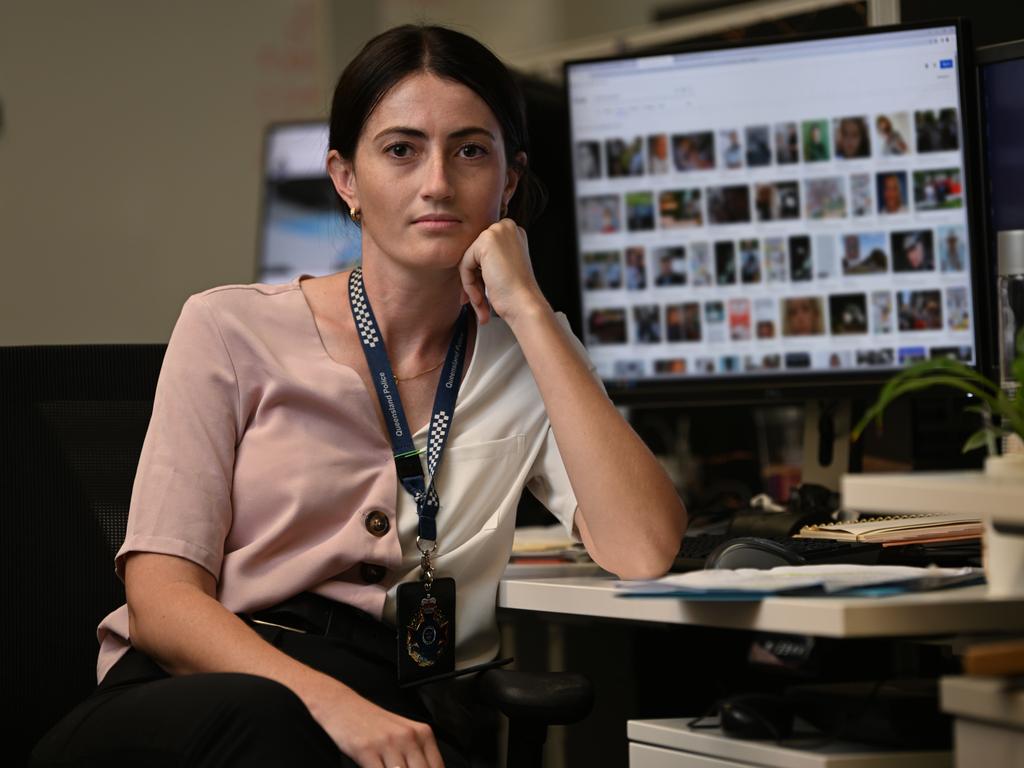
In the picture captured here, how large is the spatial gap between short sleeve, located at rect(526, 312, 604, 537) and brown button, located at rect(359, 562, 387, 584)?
230mm

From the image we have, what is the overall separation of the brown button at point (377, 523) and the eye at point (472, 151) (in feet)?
1.38

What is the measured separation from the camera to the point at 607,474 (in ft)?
4.68

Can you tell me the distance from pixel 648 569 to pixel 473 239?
431 millimetres

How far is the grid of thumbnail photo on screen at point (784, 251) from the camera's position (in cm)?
181

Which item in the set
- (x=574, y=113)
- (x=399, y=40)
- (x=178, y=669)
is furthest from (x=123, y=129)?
(x=178, y=669)

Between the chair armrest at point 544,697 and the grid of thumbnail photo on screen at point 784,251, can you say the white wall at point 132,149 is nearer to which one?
the grid of thumbnail photo on screen at point 784,251

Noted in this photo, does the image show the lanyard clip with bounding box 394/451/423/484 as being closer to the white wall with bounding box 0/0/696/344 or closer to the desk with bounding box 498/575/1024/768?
the desk with bounding box 498/575/1024/768

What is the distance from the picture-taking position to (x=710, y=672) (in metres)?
2.02

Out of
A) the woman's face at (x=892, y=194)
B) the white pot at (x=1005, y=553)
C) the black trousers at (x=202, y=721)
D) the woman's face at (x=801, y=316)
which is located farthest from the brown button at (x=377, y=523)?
the woman's face at (x=892, y=194)

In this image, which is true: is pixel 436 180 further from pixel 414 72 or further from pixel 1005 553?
pixel 1005 553

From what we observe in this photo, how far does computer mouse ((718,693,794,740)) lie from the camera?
45.3 inches

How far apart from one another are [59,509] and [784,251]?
3.38 feet

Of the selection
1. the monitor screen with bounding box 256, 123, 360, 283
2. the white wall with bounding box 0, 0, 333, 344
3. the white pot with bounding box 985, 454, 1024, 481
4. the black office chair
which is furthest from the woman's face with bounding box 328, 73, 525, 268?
the white wall with bounding box 0, 0, 333, 344

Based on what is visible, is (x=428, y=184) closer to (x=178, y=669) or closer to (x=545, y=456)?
(x=545, y=456)
